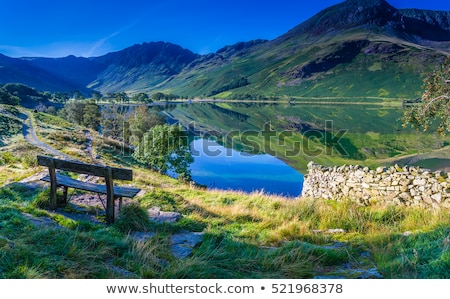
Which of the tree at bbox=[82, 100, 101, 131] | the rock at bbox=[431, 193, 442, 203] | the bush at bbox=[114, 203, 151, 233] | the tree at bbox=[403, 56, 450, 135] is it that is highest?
the tree at bbox=[82, 100, 101, 131]

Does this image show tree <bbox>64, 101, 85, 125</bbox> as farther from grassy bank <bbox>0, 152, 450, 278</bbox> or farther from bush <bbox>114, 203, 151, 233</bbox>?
bush <bbox>114, 203, 151, 233</bbox>

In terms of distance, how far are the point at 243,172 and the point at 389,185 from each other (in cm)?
3352

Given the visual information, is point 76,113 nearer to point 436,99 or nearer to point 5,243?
point 436,99

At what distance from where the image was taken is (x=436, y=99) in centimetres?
1541

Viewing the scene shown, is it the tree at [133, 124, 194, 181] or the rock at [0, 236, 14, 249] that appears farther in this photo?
the tree at [133, 124, 194, 181]

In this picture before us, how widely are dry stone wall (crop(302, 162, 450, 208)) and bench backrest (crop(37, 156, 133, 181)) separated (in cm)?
926

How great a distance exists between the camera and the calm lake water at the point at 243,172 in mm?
36875

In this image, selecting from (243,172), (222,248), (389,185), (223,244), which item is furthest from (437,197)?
(243,172)

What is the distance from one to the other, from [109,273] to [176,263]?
103 centimetres

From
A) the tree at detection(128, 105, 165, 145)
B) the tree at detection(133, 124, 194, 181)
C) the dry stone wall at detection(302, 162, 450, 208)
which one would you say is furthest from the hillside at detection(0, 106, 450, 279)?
the tree at detection(128, 105, 165, 145)

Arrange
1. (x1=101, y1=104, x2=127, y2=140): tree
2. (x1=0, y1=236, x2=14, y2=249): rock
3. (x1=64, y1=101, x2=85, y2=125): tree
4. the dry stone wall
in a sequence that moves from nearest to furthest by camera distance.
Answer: (x1=0, y1=236, x2=14, y2=249): rock
the dry stone wall
(x1=101, y1=104, x2=127, y2=140): tree
(x1=64, y1=101, x2=85, y2=125): tree

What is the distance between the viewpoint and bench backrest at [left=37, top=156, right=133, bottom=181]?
708cm

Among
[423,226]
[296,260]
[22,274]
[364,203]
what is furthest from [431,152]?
[22,274]

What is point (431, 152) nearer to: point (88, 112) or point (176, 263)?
point (176, 263)
